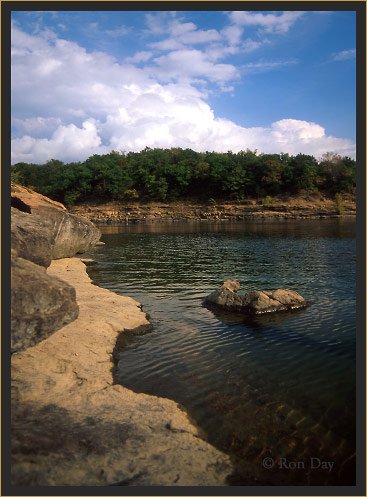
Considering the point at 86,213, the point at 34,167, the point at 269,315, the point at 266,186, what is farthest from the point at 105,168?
the point at 269,315

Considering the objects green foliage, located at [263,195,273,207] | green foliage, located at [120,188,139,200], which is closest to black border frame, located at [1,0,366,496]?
green foliage, located at [263,195,273,207]

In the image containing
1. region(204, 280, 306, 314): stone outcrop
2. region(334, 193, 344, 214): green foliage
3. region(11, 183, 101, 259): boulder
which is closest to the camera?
region(204, 280, 306, 314): stone outcrop

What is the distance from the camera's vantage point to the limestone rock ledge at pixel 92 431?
17.9 ft

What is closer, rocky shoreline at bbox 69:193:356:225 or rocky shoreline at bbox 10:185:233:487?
rocky shoreline at bbox 10:185:233:487

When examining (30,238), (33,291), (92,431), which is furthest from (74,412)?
(30,238)

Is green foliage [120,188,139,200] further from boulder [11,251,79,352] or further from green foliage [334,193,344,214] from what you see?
boulder [11,251,79,352]

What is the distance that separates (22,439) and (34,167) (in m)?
147

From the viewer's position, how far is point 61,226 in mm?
23438

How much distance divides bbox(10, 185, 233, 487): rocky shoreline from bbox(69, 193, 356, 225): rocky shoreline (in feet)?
262

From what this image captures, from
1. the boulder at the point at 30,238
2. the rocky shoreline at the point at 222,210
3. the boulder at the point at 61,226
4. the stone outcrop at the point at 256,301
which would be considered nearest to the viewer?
the boulder at the point at 30,238

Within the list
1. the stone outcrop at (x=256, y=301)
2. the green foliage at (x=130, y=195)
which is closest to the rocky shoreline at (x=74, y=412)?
the stone outcrop at (x=256, y=301)

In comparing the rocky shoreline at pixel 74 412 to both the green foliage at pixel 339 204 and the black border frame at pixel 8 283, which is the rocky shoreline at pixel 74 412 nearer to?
the black border frame at pixel 8 283

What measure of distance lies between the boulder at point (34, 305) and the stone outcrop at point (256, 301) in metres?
8.65

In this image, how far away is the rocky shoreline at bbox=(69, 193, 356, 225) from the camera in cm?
8600
